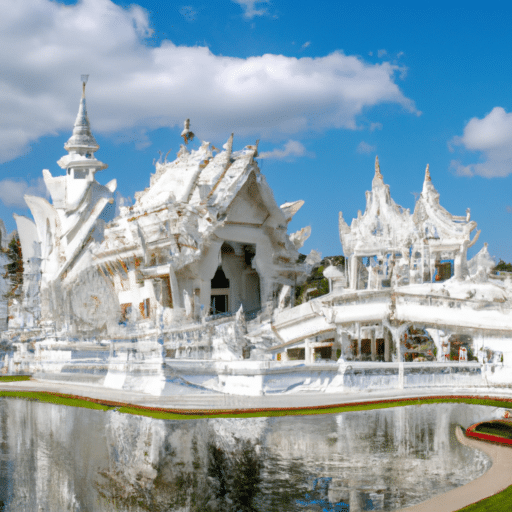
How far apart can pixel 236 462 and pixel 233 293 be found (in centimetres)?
A: 2839

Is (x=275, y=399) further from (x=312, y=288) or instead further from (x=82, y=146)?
(x=82, y=146)

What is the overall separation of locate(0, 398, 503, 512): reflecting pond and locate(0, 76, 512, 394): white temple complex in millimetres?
4786

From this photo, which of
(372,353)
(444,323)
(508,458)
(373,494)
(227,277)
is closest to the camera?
(373,494)

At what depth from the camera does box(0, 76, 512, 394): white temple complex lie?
20.2 metres

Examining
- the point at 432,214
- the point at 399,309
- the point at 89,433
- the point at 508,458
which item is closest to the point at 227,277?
the point at 432,214

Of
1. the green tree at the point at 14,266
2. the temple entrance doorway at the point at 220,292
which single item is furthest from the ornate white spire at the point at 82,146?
the temple entrance doorway at the point at 220,292

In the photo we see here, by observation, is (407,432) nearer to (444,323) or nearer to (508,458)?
(508,458)

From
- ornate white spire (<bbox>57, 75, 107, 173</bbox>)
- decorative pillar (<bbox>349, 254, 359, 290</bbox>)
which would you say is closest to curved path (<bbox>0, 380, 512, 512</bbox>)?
decorative pillar (<bbox>349, 254, 359, 290</bbox>)

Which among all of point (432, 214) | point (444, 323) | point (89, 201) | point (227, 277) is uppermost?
point (89, 201)

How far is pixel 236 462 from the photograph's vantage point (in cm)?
1043

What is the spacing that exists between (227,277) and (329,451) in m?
27.7

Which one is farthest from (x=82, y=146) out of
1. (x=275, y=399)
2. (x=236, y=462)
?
(x=236, y=462)

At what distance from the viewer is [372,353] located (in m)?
28.1

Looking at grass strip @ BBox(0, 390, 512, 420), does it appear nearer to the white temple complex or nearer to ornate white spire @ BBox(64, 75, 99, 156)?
the white temple complex
